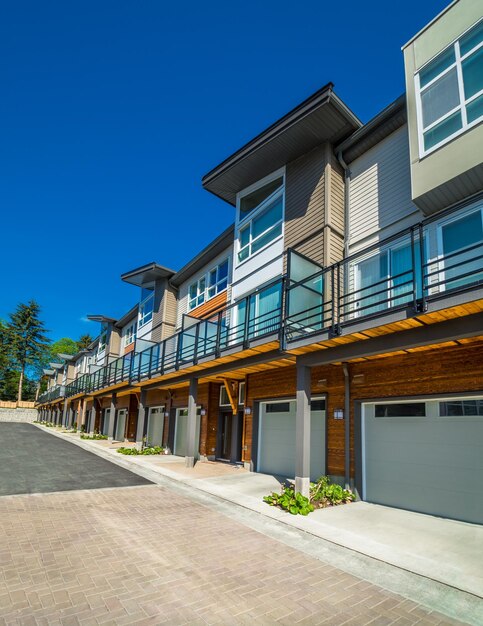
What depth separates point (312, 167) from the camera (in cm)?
1288

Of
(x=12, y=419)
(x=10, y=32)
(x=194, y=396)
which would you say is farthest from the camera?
(x=12, y=419)

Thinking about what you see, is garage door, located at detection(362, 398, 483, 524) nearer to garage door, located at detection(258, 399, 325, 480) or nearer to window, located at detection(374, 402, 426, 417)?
window, located at detection(374, 402, 426, 417)

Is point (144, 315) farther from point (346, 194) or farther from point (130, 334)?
point (346, 194)

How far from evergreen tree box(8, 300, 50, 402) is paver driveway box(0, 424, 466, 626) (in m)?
74.0

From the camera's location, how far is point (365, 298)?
26.8 feet

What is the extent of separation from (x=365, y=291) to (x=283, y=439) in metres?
5.68

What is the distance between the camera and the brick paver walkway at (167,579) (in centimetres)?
383

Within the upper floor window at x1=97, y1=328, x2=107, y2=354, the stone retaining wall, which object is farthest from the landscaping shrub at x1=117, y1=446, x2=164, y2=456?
the stone retaining wall

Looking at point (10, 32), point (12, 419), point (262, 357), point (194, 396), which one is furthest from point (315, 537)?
point (12, 419)

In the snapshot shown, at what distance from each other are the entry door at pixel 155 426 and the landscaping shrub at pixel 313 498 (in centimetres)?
1433

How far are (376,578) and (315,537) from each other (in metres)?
1.73

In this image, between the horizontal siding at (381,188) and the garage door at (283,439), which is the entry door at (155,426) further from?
the horizontal siding at (381,188)

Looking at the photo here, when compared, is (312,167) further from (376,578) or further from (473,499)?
(376,578)

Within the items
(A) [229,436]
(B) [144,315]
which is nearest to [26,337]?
(B) [144,315]
